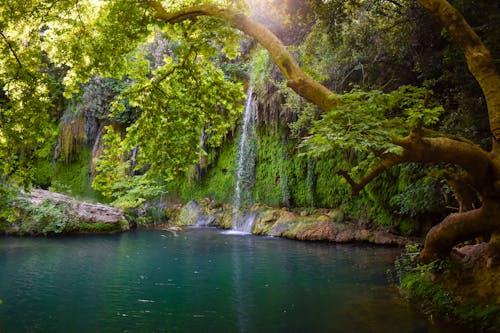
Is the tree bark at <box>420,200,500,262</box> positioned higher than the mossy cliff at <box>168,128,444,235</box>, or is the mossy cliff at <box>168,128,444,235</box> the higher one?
the mossy cliff at <box>168,128,444,235</box>

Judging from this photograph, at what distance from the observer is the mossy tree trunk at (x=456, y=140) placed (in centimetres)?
410

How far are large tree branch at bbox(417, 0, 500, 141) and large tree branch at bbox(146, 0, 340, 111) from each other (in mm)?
1718

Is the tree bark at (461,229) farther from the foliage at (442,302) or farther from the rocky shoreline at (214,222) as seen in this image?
the rocky shoreline at (214,222)

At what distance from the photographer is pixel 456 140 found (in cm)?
461

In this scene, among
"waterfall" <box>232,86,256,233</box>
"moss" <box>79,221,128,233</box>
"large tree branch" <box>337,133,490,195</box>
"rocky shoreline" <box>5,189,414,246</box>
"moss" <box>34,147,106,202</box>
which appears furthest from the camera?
"moss" <box>34,147,106,202</box>

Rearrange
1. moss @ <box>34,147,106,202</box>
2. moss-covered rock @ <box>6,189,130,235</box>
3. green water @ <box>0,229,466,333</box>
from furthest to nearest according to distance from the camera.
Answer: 1. moss @ <box>34,147,106,202</box>
2. moss-covered rock @ <box>6,189,130,235</box>
3. green water @ <box>0,229,466,333</box>

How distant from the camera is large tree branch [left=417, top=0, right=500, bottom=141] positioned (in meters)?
4.44

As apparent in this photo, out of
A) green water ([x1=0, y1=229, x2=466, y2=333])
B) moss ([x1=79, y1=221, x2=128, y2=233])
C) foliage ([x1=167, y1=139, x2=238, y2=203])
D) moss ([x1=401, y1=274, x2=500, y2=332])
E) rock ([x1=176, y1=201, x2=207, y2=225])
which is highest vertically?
foliage ([x1=167, y1=139, x2=238, y2=203])

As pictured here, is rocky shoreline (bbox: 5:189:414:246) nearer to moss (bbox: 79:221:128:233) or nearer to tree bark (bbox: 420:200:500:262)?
moss (bbox: 79:221:128:233)

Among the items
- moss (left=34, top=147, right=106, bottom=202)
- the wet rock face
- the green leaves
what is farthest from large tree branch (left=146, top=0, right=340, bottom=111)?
moss (left=34, top=147, right=106, bottom=202)

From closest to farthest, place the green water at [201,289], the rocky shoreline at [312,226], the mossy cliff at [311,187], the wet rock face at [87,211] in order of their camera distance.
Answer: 1. the green water at [201,289]
2. the mossy cliff at [311,187]
3. the rocky shoreline at [312,226]
4. the wet rock face at [87,211]

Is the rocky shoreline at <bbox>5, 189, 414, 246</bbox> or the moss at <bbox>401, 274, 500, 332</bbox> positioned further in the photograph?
the rocky shoreline at <bbox>5, 189, 414, 246</bbox>

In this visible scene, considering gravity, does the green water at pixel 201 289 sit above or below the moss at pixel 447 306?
below

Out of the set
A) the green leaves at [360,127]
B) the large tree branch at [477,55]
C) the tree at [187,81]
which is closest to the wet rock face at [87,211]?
the tree at [187,81]
